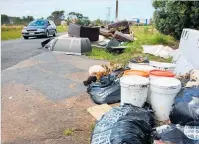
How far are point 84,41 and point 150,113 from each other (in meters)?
8.10

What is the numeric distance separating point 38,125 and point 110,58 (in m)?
6.55

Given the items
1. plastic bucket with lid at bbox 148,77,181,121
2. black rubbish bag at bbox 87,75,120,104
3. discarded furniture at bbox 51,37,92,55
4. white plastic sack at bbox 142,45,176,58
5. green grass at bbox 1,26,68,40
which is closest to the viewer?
plastic bucket with lid at bbox 148,77,181,121

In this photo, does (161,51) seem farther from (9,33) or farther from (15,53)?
(9,33)

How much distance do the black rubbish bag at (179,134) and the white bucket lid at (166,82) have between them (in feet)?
2.71

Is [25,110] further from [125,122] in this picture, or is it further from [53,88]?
[125,122]

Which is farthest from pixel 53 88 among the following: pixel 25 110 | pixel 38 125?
pixel 38 125

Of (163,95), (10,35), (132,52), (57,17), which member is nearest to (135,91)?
(163,95)

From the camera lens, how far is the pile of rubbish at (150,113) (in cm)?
300

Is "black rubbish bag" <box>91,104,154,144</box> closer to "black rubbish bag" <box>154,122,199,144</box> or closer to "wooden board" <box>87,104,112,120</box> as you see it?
"black rubbish bag" <box>154,122,199,144</box>

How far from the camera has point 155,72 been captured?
4.65 meters

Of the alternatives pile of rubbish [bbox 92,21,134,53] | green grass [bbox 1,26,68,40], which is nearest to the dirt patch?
pile of rubbish [bbox 92,21,134,53]

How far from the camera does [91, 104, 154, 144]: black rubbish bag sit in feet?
9.42

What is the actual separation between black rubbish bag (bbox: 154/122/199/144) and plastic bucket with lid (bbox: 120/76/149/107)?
0.91 meters

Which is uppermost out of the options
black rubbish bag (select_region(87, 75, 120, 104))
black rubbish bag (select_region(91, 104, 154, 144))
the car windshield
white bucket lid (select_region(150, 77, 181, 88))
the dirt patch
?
the car windshield
